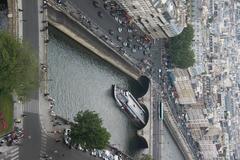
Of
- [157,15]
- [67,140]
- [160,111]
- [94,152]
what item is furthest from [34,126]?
[157,15]

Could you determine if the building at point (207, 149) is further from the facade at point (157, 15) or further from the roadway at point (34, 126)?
the roadway at point (34, 126)

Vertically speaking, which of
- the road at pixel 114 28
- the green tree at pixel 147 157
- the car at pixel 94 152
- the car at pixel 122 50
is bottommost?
the green tree at pixel 147 157

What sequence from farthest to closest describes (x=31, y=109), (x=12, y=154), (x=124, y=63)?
(x=124, y=63) < (x=31, y=109) < (x=12, y=154)

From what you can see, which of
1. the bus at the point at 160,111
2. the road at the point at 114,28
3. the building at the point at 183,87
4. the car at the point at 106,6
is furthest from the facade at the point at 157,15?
the bus at the point at 160,111

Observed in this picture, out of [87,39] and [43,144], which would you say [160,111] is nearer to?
[87,39]

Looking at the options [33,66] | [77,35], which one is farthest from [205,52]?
[33,66]

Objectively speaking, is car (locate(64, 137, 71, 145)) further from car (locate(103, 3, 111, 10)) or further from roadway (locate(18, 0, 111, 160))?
car (locate(103, 3, 111, 10))

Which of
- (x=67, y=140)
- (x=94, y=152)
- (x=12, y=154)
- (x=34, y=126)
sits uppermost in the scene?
(x=34, y=126)

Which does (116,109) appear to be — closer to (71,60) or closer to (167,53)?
(71,60)
